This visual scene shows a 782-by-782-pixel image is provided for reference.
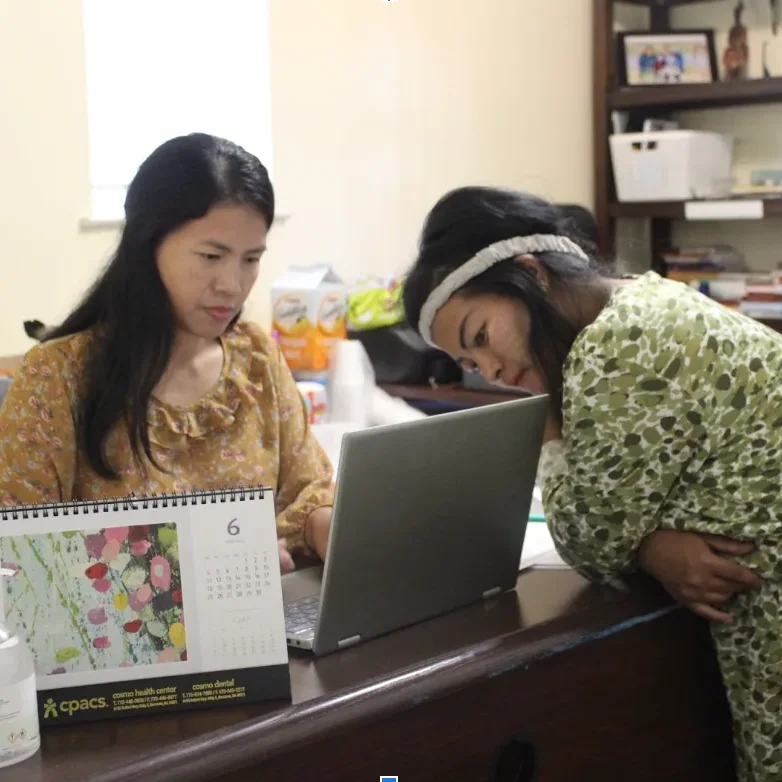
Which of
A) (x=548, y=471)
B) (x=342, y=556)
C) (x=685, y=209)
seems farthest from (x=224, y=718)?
(x=685, y=209)

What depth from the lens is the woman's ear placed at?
4.22 ft

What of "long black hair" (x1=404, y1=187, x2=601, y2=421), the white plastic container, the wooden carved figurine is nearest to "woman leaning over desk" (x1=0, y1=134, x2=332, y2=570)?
"long black hair" (x1=404, y1=187, x2=601, y2=421)

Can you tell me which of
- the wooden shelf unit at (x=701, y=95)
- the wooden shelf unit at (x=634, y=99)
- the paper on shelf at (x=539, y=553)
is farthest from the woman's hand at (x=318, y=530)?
the wooden shelf unit at (x=701, y=95)

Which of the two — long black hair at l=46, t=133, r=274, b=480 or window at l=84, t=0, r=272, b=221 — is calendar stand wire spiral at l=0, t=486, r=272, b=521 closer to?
long black hair at l=46, t=133, r=274, b=480

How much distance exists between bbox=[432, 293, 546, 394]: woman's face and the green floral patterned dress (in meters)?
0.12

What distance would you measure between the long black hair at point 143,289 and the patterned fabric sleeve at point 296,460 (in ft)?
0.65

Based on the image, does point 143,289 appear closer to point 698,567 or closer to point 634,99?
point 698,567

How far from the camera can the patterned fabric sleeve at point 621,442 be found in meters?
1.14

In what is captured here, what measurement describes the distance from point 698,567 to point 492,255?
1.40 ft

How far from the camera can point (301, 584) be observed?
1.26 metres

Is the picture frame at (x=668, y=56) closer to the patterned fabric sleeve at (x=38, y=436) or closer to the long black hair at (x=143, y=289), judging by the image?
the long black hair at (x=143, y=289)

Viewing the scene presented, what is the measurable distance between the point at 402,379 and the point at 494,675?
1.79 m

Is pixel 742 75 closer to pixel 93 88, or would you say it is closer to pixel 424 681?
pixel 93 88

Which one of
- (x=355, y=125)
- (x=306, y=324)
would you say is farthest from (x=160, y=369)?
(x=355, y=125)
